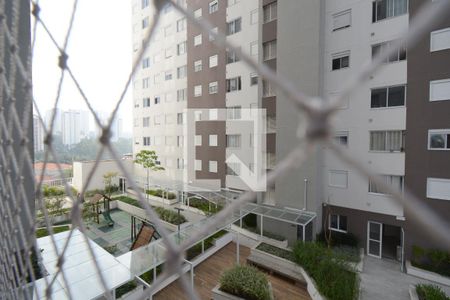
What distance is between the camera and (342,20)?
5734 mm

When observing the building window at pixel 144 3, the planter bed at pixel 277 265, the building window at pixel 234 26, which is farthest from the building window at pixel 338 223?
the building window at pixel 144 3

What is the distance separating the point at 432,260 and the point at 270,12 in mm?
7103

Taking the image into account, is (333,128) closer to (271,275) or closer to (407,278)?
(271,275)

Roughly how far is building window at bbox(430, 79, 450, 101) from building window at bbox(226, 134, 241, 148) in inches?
184

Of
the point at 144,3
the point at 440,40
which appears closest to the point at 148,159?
the point at 144,3

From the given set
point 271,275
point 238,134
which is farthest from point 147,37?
point 238,134

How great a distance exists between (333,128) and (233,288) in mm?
4040

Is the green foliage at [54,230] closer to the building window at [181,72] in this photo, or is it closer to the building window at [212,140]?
the building window at [212,140]

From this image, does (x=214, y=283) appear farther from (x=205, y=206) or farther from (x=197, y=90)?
(x=197, y=90)

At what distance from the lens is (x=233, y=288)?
369 centimetres

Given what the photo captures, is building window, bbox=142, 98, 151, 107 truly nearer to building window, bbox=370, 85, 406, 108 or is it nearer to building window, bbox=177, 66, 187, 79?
building window, bbox=177, 66, 187, 79

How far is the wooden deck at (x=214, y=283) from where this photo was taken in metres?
4.03

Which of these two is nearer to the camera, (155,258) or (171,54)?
(155,258)

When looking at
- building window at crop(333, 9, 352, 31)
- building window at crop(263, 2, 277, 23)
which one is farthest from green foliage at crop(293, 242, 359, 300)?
building window at crop(263, 2, 277, 23)
